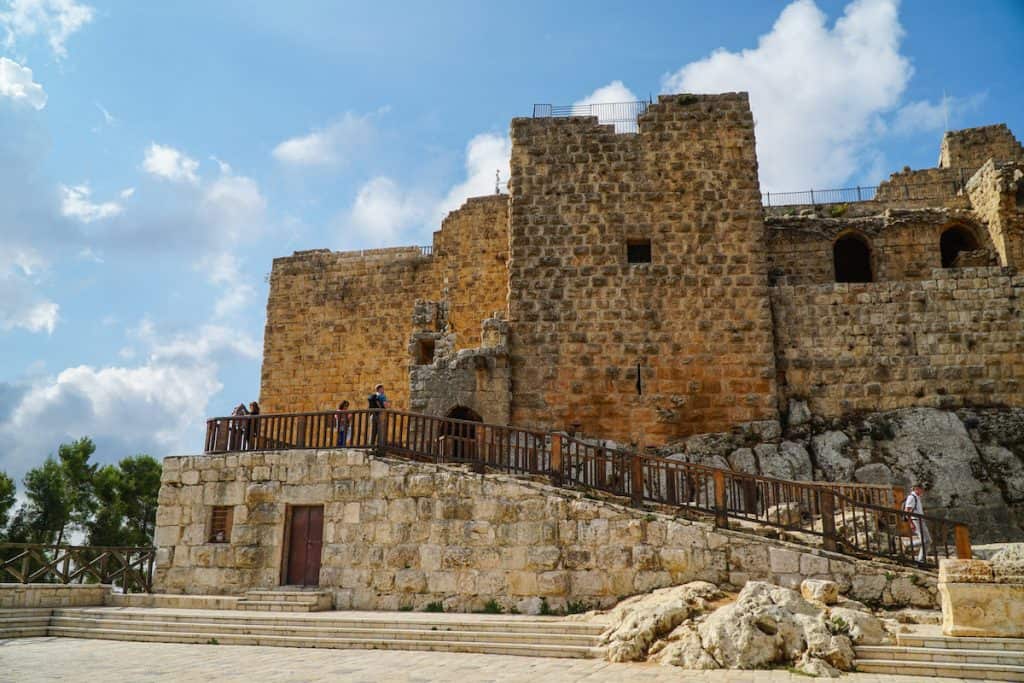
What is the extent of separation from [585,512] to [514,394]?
5.50 meters

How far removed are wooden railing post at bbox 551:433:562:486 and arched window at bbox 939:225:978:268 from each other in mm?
11994

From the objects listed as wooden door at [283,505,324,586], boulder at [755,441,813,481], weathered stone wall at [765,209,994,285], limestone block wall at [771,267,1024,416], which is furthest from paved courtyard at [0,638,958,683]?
weathered stone wall at [765,209,994,285]

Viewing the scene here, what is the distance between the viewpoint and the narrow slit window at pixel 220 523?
44.2 ft

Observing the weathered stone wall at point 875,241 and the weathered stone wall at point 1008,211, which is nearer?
the weathered stone wall at point 1008,211

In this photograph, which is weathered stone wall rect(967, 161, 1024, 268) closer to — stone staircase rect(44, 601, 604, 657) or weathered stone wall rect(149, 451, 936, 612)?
weathered stone wall rect(149, 451, 936, 612)

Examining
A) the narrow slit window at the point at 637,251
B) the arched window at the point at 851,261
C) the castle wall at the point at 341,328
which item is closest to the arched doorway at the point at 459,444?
the narrow slit window at the point at 637,251

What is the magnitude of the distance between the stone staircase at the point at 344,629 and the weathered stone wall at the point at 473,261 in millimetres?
10864

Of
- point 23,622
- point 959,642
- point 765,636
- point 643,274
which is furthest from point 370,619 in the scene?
point 643,274

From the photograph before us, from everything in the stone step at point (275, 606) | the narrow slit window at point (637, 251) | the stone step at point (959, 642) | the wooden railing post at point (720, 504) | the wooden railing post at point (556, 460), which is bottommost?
the stone step at point (959, 642)

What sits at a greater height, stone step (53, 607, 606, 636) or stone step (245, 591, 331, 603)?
stone step (245, 591, 331, 603)

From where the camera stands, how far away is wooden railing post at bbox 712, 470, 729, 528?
439 inches

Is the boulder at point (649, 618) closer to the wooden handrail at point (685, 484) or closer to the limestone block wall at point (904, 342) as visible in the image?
the wooden handrail at point (685, 484)

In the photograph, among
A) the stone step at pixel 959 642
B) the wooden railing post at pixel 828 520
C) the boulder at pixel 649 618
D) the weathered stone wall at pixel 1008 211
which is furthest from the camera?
the weathered stone wall at pixel 1008 211

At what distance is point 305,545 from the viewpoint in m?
13.0
